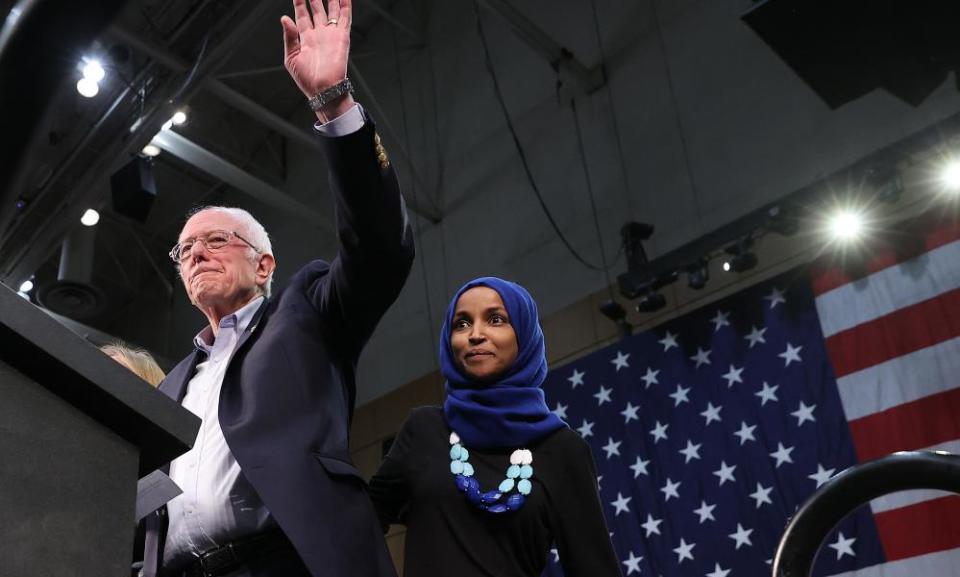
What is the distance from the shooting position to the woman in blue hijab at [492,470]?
1.58 meters

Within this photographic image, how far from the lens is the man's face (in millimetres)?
1643

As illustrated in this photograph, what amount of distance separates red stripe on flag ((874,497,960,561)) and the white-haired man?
347cm

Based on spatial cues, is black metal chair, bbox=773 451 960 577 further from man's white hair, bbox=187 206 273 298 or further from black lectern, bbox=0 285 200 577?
man's white hair, bbox=187 206 273 298

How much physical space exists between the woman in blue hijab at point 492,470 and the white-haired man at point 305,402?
22 cm

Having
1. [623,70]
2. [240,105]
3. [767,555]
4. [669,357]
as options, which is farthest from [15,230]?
[767,555]

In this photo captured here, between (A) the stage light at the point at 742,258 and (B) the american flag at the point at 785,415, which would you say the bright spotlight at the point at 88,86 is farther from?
(A) the stage light at the point at 742,258

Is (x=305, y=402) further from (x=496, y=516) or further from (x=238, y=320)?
(x=496, y=516)

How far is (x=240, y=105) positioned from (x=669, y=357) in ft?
13.5

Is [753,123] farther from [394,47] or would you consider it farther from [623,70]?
[394,47]

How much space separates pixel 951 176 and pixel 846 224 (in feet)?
1.71

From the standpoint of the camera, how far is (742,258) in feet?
17.1

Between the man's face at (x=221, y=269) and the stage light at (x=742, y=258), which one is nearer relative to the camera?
the man's face at (x=221, y=269)

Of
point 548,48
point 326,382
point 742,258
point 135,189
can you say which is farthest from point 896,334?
point 135,189

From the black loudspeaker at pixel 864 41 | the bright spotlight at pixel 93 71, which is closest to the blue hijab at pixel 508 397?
the black loudspeaker at pixel 864 41
